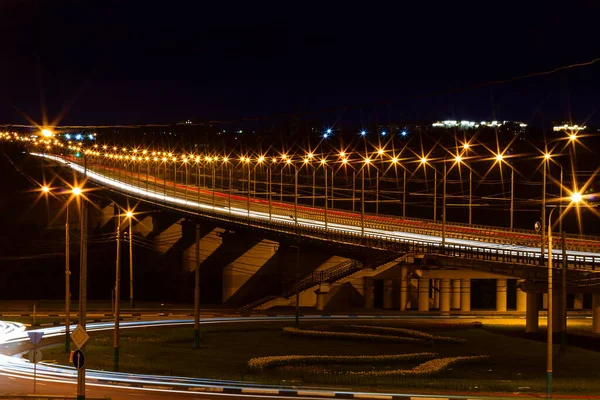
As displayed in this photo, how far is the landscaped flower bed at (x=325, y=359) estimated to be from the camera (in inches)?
1769

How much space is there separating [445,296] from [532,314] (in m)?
18.2

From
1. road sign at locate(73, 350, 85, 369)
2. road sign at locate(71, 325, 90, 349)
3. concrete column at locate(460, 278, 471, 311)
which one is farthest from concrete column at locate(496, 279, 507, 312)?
road sign at locate(73, 350, 85, 369)

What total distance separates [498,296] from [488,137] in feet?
260

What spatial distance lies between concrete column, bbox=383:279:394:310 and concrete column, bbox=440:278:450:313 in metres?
6.38

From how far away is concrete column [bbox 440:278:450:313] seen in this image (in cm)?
8162

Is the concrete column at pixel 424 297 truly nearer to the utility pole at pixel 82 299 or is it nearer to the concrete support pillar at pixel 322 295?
the concrete support pillar at pixel 322 295

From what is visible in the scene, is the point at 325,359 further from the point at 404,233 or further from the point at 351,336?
the point at 404,233

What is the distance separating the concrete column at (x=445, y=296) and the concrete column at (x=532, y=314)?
17.5 metres

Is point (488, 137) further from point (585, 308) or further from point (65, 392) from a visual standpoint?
point (65, 392)

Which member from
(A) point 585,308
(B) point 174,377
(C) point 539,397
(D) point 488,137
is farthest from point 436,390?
(D) point 488,137

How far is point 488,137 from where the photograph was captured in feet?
518

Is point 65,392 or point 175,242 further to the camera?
point 175,242

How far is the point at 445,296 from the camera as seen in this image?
81.6 metres

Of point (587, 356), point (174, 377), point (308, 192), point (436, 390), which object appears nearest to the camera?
point (436, 390)
